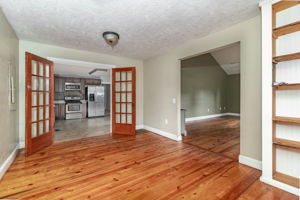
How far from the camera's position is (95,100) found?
7465 mm

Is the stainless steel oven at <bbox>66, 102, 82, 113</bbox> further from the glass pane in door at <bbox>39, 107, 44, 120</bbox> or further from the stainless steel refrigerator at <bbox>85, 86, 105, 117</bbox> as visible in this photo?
the glass pane in door at <bbox>39, 107, 44, 120</bbox>

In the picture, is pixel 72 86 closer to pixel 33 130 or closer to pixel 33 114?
pixel 33 114

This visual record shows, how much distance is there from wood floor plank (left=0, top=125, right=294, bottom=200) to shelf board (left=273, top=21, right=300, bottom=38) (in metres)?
1.96

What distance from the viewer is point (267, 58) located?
1757 millimetres

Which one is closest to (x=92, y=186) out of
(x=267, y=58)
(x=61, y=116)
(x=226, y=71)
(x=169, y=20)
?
(x=169, y=20)

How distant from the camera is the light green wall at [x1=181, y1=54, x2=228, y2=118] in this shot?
6160 mm

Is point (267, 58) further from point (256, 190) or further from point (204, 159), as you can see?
point (204, 159)

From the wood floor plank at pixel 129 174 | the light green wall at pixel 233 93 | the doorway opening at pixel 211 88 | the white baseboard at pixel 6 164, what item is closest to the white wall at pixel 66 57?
the white baseboard at pixel 6 164

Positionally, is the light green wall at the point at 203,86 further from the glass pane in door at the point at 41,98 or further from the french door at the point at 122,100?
the glass pane in door at the point at 41,98

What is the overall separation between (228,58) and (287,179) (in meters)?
5.96

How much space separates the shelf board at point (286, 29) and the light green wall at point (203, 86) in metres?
4.10

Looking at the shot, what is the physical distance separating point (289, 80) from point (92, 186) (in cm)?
288

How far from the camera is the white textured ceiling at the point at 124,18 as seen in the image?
178 centimetres

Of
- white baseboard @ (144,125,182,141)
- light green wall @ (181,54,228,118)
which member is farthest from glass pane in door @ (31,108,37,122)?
light green wall @ (181,54,228,118)
